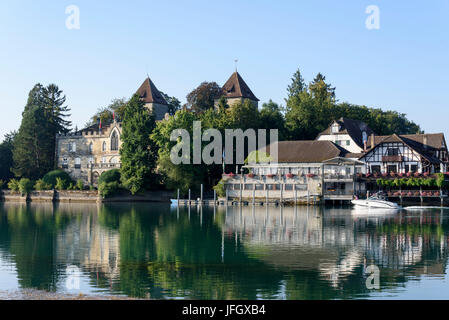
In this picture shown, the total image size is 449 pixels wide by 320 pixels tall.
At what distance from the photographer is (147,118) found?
74.3m

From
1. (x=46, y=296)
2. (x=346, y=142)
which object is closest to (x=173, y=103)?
(x=346, y=142)

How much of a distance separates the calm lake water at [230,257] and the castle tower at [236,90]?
48.4 m

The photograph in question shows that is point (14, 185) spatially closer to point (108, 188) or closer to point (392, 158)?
point (108, 188)

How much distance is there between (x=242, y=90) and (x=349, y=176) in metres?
32.7

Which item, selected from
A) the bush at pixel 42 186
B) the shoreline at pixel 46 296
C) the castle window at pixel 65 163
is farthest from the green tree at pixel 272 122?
the shoreline at pixel 46 296

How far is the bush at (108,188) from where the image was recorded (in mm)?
73812

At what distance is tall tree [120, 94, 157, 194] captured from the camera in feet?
237

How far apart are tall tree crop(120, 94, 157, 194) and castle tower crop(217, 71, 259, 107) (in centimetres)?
2028

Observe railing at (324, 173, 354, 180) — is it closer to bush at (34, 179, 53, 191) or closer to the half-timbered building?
the half-timbered building

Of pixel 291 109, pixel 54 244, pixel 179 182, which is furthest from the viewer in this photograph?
pixel 291 109

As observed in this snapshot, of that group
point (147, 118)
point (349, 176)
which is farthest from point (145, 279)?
point (147, 118)

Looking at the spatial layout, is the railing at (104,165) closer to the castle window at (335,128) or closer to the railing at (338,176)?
the castle window at (335,128)

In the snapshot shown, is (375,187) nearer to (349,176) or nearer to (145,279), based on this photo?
(349,176)

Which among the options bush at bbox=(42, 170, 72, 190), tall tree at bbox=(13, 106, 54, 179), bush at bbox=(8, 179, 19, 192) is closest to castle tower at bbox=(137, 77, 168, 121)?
tall tree at bbox=(13, 106, 54, 179)
